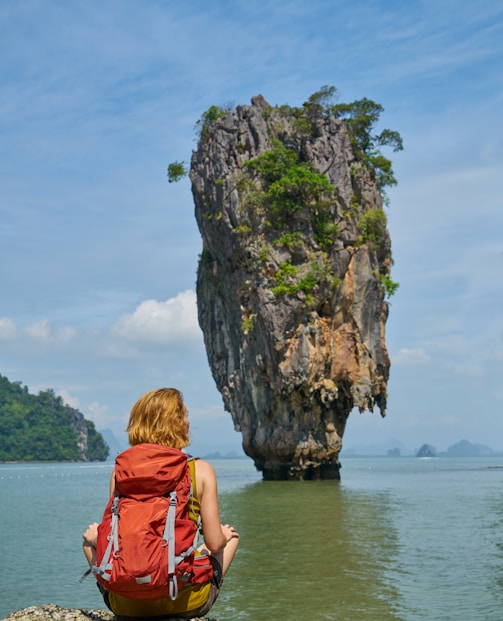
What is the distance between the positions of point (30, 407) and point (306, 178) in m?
101

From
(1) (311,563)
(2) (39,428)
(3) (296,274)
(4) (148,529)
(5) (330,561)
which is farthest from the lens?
(2) (39,428)

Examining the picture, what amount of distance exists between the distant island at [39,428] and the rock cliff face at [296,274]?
289 feet

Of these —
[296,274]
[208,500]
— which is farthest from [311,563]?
[296,274]

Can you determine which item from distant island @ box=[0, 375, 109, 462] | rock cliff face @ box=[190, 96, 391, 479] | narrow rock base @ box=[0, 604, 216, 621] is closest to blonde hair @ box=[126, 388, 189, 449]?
narrow rock base @ box=[0, 604, 216, 621]

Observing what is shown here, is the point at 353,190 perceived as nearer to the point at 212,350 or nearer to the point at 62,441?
the point at 212,350

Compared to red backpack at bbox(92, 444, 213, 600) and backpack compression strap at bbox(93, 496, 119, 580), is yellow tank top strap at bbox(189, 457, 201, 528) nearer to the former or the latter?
red backpack at bbox(92, 444, 213, 600)

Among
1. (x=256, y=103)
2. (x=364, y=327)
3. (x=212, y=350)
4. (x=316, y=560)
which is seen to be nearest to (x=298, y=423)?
(x=364, y=327)

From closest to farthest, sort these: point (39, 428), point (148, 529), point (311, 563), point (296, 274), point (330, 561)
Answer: point (148, 529) < point (311, 563) < point (330, 561) < point (296, 274) < point (39, 428)

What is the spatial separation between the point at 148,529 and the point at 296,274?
28507 mm

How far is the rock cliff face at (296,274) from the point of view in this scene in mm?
31375

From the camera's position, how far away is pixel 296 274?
31453 millimetres

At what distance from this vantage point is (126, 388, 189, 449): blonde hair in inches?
134

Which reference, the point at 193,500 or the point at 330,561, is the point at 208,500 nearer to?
the point at 193,500

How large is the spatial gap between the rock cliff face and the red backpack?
90.2 feet
